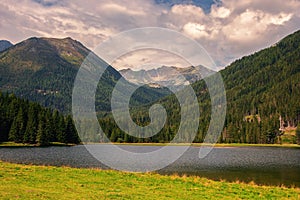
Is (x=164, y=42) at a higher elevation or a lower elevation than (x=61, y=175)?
higher

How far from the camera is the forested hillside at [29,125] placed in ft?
373

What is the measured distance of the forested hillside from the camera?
11375 cm

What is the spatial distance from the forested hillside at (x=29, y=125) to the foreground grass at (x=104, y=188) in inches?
3255

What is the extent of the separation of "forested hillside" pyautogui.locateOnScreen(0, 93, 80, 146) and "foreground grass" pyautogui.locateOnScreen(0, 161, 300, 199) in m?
82.7

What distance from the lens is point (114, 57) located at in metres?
41.9

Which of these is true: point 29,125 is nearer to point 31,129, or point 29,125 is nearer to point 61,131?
point 31,129

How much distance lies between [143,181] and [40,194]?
13.8 m

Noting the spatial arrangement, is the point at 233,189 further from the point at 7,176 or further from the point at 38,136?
the point at 38,136

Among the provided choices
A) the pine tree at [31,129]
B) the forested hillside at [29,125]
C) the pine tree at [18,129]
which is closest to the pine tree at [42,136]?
the forested hillside at [29,125]

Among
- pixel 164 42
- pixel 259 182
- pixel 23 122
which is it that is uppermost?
pixel 164 42

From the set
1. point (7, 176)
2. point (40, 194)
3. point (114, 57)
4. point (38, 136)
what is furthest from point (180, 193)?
point (38, 136)

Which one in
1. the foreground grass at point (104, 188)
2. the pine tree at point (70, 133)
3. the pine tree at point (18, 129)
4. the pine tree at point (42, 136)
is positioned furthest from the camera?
the pine tree at point (70, 133)

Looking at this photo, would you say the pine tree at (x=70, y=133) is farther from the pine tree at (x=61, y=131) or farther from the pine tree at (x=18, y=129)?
the pine tree at (x=18, y=129)

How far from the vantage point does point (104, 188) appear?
28.2 meters
